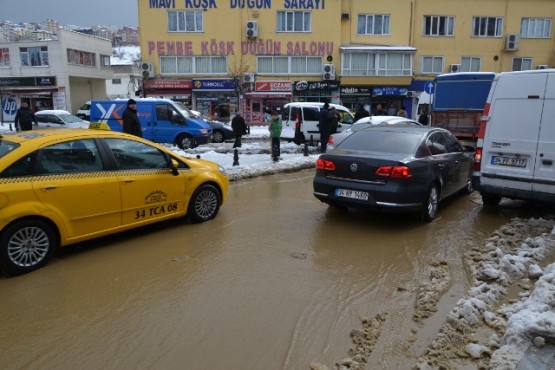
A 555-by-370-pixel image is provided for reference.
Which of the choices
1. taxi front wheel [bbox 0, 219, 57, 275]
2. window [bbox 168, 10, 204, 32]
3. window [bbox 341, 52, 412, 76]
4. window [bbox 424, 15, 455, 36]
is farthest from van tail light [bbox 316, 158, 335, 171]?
window [bbox 424, 15, 455, 36]

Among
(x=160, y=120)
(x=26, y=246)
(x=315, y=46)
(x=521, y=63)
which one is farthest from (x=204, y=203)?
(x=521, y=63)

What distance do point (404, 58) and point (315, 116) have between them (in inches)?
756

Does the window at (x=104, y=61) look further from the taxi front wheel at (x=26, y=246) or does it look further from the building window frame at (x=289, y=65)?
the taxi front wheel at (x=26, y=246)

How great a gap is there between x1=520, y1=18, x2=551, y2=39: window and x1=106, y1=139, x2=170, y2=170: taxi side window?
126ft

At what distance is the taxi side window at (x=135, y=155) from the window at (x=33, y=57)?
1635 inches

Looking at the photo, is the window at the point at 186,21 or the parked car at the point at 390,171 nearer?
the parked car at the point at 390,171

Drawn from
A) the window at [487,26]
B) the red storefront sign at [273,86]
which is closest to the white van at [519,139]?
the red storefront sign at [273,86]

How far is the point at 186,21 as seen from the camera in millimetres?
34875

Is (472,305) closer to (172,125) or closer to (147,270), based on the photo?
(147,270)

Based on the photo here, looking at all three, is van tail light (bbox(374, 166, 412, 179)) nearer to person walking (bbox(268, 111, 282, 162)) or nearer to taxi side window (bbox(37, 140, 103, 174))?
taxi side window (bbox(37, 140, 103, 174))

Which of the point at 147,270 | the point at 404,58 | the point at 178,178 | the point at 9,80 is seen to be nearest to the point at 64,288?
the point at 147,270

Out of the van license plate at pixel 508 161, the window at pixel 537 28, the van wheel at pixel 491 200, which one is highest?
the window at pixel 537 28

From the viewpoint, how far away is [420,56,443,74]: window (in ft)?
120

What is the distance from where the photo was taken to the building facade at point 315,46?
34875 millimetres
